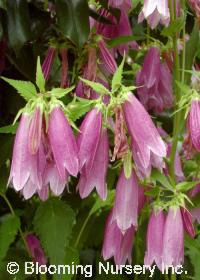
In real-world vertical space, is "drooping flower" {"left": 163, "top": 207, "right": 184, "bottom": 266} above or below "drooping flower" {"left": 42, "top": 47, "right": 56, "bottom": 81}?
below

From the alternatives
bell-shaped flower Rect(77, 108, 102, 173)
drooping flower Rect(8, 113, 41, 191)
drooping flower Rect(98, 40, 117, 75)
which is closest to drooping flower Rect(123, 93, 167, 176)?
bell-shaped flower Rect(77, 108, 102, 173)

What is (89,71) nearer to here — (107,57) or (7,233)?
(107,57)

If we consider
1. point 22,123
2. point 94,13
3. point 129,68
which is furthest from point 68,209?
point 129,68

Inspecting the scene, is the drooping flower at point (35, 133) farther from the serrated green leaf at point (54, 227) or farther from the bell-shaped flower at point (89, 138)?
the serrated green leaf at point (54, 227)

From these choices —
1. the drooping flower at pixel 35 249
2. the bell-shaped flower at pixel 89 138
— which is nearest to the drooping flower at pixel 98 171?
the bell-shaped flower at pixel 89 138

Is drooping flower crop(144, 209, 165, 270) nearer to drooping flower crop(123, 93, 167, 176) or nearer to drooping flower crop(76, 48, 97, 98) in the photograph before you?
drooping flower crop(123, 93, 167, 176)

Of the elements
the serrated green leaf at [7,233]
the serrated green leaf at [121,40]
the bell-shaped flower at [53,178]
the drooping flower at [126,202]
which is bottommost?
the serrated green leaf at [7,233]

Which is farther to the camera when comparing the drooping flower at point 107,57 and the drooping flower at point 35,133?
the drooping flower at point 107,57

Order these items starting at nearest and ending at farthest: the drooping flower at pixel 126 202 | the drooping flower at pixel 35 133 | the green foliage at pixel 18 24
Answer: the drooping flower at pixel 35 133, the drooping flower at pixel 126 202, the green foliage at pixel 18 24
